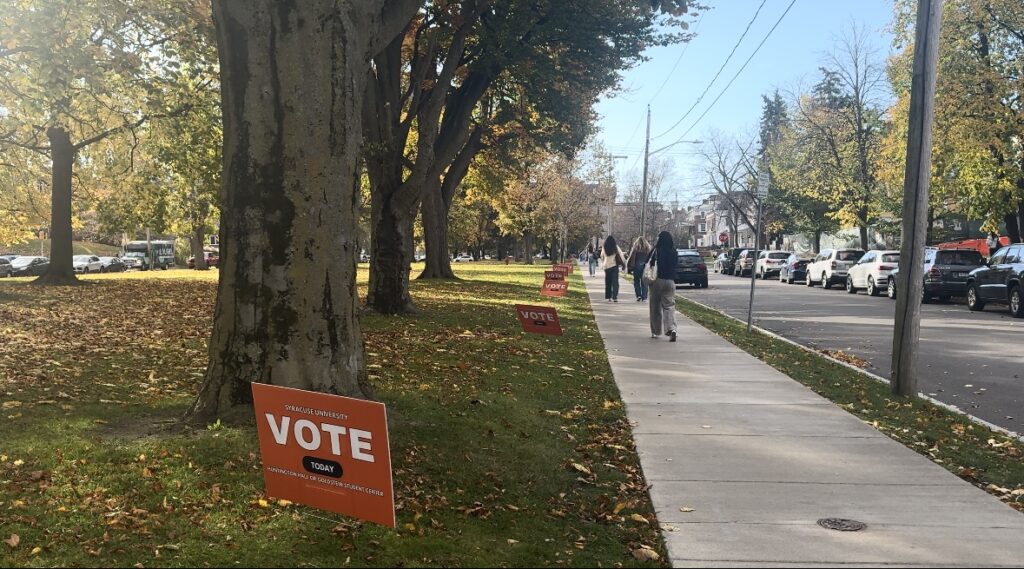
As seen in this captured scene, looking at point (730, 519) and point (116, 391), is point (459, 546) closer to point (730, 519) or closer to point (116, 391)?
point (730, 519)

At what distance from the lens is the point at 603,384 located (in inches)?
379

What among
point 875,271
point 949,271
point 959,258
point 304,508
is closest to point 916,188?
point 304,508

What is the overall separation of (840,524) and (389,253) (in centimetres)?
1141

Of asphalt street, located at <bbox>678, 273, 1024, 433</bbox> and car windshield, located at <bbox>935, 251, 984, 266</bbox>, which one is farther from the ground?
car windshield, located at <bbox>935, 251, 984, 266</bbox>

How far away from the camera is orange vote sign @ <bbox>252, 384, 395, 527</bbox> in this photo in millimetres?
3678

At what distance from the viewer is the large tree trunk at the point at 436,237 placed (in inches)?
1237

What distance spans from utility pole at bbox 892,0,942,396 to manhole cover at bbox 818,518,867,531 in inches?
185

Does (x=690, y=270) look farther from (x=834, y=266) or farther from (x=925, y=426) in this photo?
(x=925, y=426)

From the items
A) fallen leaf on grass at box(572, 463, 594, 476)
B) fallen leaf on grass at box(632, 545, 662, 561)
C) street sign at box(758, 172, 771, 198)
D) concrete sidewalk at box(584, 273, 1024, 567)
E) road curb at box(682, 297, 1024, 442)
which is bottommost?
fallen leaf on grass at box(632, 545, 662, 561)

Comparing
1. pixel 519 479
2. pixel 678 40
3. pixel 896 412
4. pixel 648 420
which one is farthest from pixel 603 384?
pixel 678 40

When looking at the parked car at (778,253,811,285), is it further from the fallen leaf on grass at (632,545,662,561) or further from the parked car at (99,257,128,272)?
the parked car at (99,257,128,272)

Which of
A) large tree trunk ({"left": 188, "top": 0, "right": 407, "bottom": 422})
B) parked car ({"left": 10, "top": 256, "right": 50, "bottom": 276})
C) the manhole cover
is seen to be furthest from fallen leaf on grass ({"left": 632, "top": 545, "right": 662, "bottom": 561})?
parked car ({"left": 10, "top": 256, "right": 50, "bottom": 276})

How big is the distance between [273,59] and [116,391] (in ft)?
12.0

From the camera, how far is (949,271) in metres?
24.3
